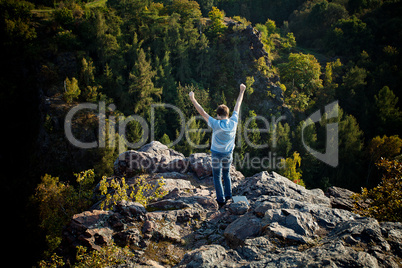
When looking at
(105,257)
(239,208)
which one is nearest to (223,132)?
(239,208)

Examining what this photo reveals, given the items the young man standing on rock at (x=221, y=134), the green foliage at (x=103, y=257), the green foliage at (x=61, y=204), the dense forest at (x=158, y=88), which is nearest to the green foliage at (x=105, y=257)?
the green foliage at (x=103, y=257)

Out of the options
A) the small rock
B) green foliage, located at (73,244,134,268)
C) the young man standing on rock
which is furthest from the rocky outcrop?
green foliage, located at (73,244,134,268)

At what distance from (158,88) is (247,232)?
3178 cm

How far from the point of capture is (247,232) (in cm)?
475

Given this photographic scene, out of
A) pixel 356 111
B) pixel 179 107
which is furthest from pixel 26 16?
pixel 356 111

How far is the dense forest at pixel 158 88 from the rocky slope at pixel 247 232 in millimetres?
19600

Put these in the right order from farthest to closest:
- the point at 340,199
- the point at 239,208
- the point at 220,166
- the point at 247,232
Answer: the point at 340,199
the point at 220,166
the point at 239,208
the point at 247,232

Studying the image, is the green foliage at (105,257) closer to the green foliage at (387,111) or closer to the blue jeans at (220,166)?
the blue jeans at (220,166)

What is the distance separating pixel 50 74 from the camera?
30.5m

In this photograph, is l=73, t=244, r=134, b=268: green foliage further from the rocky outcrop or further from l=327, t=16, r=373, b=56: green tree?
l=327, t=16, r=373, b=56: green tree

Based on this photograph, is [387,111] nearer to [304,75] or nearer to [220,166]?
[304,75]

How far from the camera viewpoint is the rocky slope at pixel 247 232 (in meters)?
3.59

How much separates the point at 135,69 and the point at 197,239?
102 feet

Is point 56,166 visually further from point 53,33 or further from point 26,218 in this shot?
point 53,33
